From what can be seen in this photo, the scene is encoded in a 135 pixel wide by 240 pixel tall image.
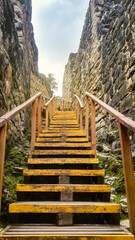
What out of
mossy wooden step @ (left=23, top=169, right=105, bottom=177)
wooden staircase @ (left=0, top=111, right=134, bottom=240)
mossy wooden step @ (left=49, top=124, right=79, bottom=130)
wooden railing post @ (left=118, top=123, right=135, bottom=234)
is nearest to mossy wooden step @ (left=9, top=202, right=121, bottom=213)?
wooden staircase @ (left=0, top=111, right=134, bottom=240)

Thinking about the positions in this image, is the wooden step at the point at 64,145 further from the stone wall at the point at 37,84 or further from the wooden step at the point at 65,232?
the stone wall at the point at 37,84

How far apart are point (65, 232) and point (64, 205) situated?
257 millimetres

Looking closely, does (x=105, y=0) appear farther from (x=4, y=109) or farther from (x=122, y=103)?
(x=4, y=109)

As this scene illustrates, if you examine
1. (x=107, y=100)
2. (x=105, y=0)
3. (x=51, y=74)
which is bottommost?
(x=107, y=100)

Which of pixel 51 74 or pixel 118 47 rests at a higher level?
pixel 51 74

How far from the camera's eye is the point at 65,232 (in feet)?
4.49

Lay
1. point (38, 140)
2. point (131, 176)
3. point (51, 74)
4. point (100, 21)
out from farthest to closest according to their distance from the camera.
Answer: point (51, 74) < point (100, 21) < point (38, 140) < point (131, 176)

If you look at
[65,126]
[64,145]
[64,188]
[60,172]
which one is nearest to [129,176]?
[64,188]

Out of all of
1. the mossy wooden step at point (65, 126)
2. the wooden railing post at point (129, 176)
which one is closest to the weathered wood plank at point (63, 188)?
the wooden railing post at point (129, 176)

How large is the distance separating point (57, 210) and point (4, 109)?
74.0 inches

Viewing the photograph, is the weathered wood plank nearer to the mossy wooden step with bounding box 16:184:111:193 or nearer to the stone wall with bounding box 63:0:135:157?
the mossy wooden step with bounding box 16:184:111:193

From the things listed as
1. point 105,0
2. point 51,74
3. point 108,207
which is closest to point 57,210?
point 108,207

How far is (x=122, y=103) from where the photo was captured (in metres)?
3.12

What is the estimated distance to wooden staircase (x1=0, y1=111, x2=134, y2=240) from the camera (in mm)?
1365
